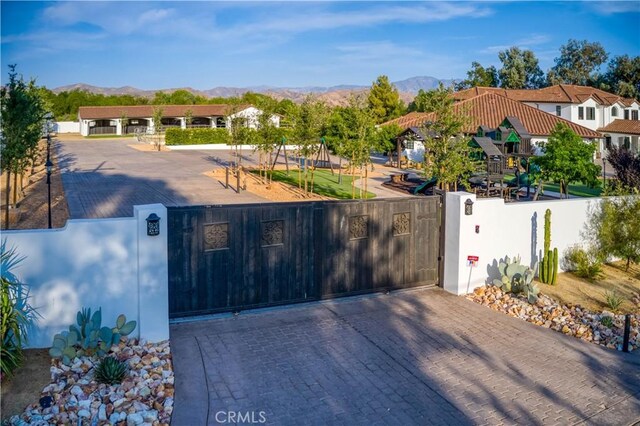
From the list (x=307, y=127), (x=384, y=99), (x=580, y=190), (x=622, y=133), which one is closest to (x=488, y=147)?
(x=307, y=127)

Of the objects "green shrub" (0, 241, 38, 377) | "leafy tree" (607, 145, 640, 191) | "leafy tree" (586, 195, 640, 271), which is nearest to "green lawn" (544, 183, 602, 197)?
"leafy tree" (607, 145, 640, 191)

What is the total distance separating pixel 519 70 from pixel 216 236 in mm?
88630

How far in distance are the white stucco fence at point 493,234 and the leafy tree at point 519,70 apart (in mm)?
80511

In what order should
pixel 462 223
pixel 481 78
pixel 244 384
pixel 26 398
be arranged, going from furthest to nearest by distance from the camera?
pixel 481 78, pixel 462 223, pixel 244 384, pixel 26 398

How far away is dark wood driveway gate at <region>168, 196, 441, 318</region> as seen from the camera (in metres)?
9.06

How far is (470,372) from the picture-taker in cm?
779

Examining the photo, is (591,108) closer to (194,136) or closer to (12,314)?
(194,136)

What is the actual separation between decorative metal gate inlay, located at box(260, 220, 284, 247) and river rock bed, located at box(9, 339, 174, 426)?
271cm

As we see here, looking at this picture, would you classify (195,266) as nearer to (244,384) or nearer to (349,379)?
(244,384)

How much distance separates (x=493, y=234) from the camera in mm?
11734

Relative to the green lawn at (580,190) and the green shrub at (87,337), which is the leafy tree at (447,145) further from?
the green shrub at (87,337)

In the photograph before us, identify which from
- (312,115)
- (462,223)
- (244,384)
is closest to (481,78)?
(312,115)

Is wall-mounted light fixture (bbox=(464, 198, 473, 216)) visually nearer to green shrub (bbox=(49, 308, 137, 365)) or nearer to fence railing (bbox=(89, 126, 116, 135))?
green shrub (bbox=(49, 308, 137, 365))

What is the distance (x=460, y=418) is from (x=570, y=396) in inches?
66.8
